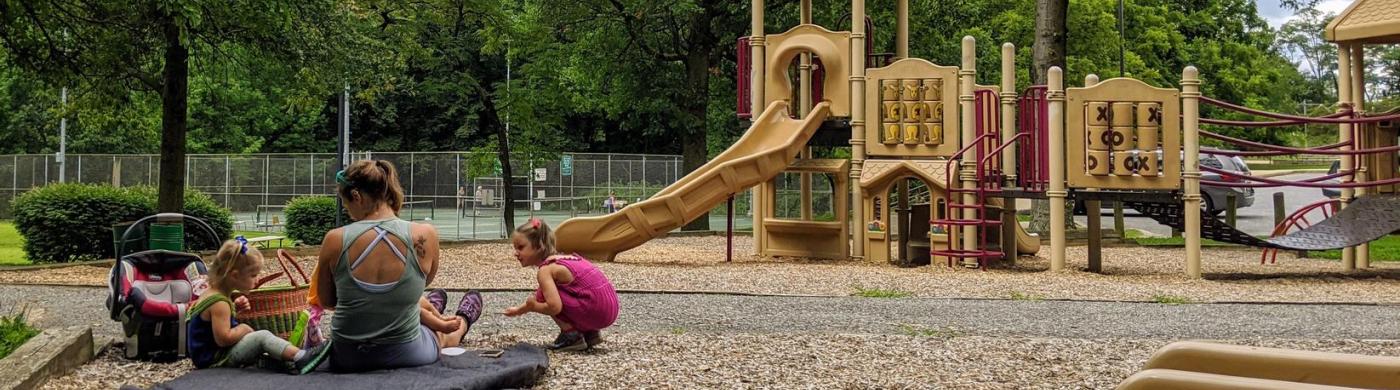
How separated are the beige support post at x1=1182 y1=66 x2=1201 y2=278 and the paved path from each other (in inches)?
135

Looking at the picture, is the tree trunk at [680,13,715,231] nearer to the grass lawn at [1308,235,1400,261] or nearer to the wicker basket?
the grass lawn at [1308,235,1400,261]

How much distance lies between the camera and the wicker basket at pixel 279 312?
20.4 feet

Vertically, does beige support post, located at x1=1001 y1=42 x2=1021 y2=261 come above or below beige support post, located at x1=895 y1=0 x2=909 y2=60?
below

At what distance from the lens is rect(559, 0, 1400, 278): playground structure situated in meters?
14.0

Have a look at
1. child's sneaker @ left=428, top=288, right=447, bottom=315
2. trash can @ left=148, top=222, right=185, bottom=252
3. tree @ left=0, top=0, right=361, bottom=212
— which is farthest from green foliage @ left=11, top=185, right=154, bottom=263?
child's sneaker @ left=428, top=288, right=447, bottom=315

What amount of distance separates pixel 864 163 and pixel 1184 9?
45079 millimetres

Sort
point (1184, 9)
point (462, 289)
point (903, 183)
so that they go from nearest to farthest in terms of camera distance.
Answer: point (462, 289) < point (903, 183) < point (1184, 9)

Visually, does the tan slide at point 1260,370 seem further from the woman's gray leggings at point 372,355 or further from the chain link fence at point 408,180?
the chain link fence at point 408,180

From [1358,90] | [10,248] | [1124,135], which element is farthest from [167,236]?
[10,248]

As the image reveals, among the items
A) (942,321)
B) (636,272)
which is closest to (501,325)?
(942,321)

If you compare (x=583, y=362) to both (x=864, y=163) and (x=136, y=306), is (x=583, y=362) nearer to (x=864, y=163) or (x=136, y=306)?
(x=136, y=306)

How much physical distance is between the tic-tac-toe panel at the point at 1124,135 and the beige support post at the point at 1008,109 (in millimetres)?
1244

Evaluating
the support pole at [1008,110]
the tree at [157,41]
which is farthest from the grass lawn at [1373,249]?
the tree at [157,41]

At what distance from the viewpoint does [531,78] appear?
86.8 feet
